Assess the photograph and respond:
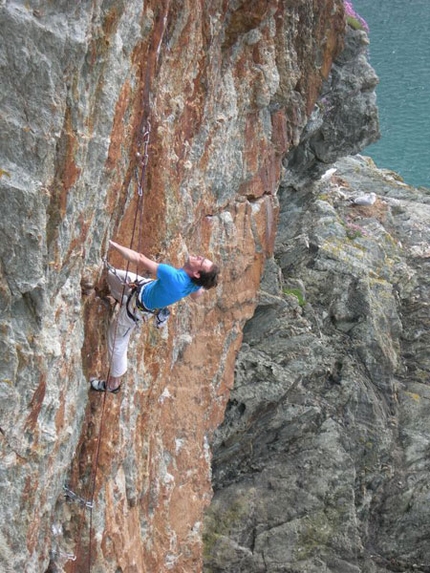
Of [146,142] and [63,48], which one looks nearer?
[63,48]

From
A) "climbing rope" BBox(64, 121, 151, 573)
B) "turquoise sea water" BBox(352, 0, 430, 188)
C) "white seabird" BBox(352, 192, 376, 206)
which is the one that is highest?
"turquoise sea water" BBox(352, 0, 430, 188)

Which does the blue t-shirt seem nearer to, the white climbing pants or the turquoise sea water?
the white climbing pants

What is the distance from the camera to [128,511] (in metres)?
13.6

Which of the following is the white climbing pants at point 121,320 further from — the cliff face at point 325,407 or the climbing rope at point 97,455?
the cliff face at point 325,407

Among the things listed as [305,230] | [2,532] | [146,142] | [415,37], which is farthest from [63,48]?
[415,37]

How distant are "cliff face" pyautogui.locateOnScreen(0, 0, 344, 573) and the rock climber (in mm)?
246

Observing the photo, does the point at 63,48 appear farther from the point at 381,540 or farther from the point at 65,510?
the point at 381,540

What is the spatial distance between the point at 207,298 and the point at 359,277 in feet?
36.8

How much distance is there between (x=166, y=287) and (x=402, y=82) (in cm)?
6032

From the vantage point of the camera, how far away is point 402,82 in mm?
65750

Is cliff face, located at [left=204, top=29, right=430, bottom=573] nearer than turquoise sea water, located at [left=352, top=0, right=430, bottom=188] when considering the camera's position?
Yes

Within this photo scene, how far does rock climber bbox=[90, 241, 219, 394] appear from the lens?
10484 millimetres

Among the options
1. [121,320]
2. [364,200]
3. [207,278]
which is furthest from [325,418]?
[207,278]

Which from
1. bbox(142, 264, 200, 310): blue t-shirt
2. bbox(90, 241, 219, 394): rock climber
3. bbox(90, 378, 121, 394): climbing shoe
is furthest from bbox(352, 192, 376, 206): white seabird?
bbox(90, 378, 121, 394): climbing shoe
